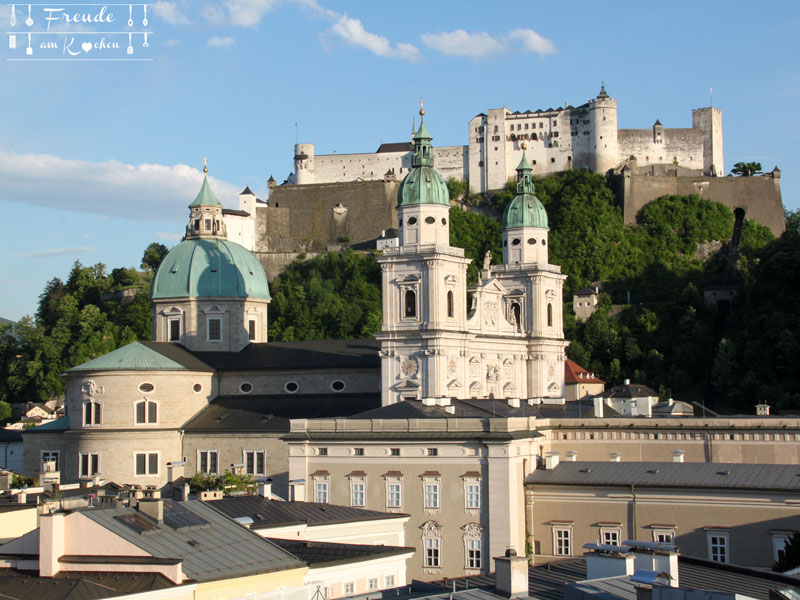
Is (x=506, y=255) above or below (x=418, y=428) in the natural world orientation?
above

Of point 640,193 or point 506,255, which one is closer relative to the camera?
point 506,255

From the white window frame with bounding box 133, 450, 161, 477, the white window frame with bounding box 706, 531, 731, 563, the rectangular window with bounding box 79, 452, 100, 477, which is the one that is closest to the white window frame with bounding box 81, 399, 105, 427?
the rectangular window with bounding box 79, 452, 100, 477

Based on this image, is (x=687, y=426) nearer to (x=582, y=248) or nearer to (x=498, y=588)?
(x=498, y=588)

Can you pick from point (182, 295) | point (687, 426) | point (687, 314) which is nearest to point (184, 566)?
point (687, 426)

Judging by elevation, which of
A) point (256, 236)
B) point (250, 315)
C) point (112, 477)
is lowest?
point (112, 477)

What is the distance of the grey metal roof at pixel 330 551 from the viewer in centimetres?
2773

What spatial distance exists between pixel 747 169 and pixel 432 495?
88.2 m

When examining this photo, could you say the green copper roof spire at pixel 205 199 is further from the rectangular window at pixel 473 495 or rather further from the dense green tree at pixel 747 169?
the dense green tree at pixel 747 169

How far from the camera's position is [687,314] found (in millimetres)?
99438

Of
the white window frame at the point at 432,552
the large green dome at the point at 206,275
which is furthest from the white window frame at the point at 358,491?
the large green dome at the point at 206,275

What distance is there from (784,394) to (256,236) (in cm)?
5676

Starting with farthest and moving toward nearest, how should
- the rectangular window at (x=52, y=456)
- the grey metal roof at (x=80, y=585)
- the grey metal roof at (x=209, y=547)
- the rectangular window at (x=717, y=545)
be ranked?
the rectangular window at (x=52, y=456)
the rectangular window at (x=717, y=545)
the grey metal roof at (x=209, y=547)
the grey metal roof at (x=80, y=585)

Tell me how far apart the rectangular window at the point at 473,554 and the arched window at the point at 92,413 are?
2440cm

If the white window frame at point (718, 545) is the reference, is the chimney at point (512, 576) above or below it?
above
